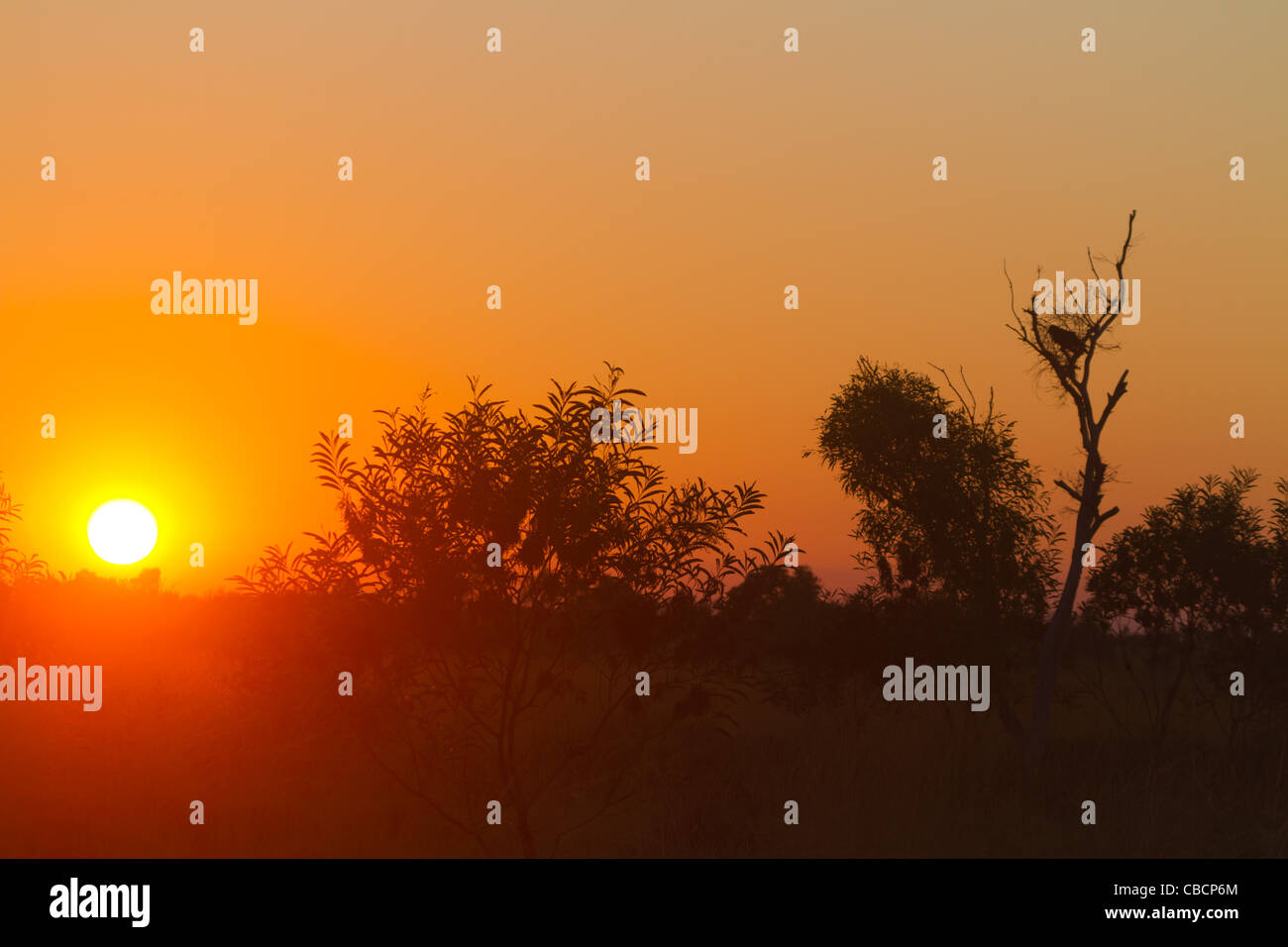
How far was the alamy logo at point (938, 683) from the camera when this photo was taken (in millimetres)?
29125

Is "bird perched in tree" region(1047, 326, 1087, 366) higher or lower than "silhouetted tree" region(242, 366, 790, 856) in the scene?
higher

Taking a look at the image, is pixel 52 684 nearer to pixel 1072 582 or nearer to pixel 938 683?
pixel 938 683

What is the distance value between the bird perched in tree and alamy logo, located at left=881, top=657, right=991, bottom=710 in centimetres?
834

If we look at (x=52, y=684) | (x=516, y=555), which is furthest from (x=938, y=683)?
(x=52, y=684)

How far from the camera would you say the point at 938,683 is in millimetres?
29578

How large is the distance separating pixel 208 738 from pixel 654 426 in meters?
20.9

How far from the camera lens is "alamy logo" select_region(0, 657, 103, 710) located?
34875 mm

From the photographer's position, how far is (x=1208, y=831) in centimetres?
2388
